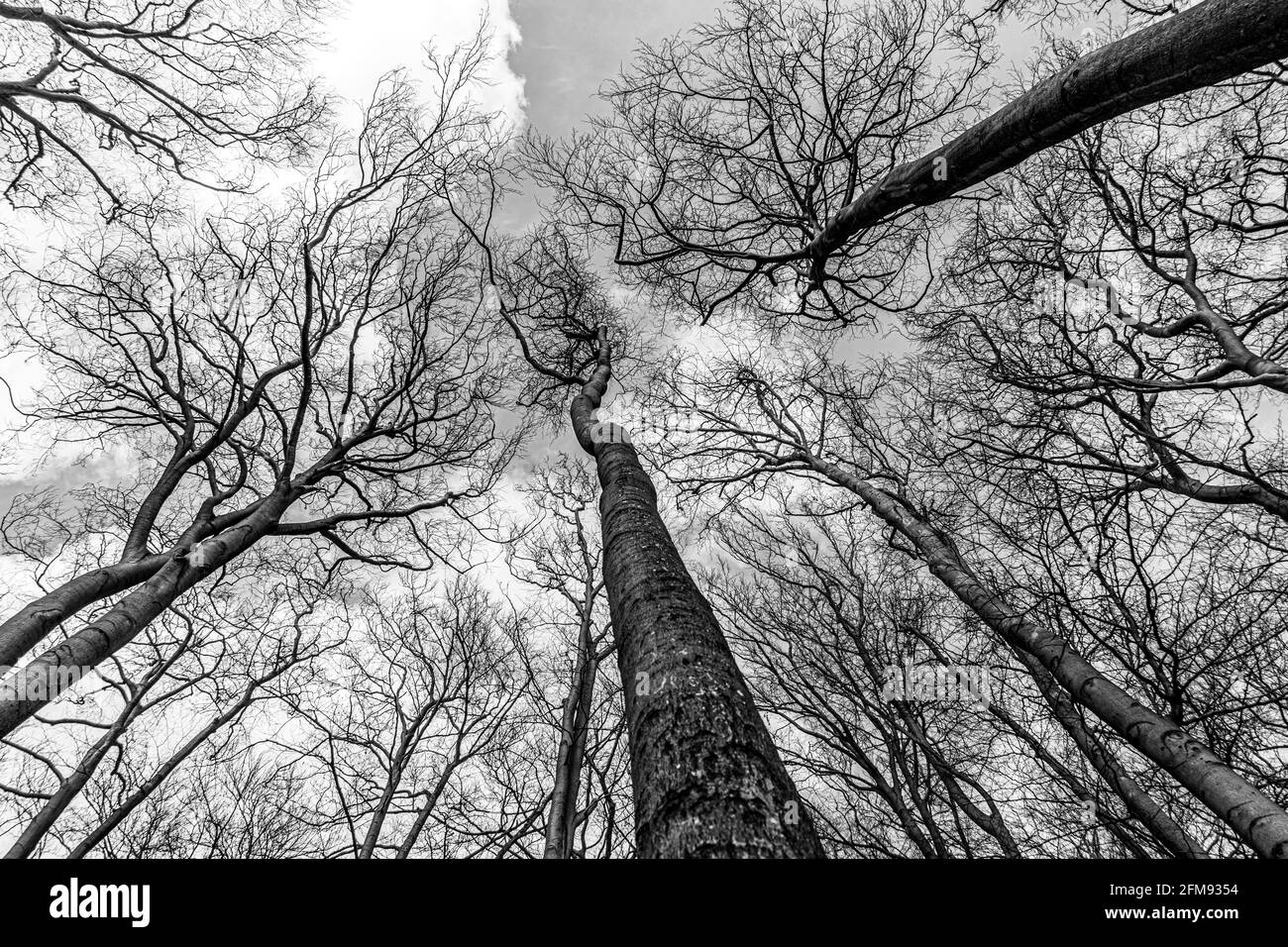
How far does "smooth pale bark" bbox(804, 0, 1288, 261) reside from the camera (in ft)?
6.13

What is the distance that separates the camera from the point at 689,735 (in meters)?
1.37

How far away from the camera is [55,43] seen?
4852 mm

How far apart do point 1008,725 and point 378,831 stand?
8.22 meters

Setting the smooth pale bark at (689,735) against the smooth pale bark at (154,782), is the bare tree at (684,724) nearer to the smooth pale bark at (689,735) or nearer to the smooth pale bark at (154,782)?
the smooth pale bark at (689,735)

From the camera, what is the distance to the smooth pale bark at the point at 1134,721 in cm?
250

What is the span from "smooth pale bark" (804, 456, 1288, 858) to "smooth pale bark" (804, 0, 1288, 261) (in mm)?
3182

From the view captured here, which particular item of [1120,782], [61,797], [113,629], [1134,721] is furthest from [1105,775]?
[61,797]

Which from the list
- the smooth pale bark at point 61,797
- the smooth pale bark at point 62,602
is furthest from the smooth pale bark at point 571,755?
the smooth pale bark at point 61,797

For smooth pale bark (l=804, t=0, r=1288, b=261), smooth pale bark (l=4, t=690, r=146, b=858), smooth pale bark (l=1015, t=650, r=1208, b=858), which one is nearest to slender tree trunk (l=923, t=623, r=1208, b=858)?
smooth pale bark (l=1015, t=650, r=1208, b=858)

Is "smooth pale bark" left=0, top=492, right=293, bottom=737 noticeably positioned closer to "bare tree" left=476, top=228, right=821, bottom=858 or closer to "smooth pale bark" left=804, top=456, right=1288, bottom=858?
"bare tree" left=476, top=228, right=821, bottom=858

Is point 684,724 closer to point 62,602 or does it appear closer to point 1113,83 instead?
point 1113,83

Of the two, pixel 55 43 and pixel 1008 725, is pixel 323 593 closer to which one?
pixel 55 43
